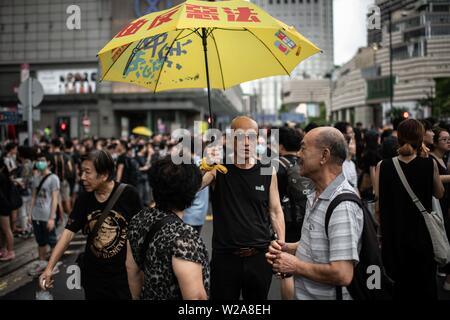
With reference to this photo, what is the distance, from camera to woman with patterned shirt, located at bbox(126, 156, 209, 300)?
2.35 metres

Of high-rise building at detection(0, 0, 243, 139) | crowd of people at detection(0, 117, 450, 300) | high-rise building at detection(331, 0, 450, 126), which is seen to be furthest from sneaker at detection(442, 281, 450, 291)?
high-rise building at detection(331, 0, 450, 126)

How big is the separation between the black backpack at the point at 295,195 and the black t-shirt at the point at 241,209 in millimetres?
809

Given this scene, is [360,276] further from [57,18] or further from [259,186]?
[57,18]

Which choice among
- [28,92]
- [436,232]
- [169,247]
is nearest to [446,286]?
[436,232]

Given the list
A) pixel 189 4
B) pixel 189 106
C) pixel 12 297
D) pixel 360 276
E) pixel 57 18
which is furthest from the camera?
pixel 189 106

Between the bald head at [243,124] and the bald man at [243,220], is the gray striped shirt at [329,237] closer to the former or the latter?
the bald man at [243,220]

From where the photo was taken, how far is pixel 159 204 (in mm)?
2568

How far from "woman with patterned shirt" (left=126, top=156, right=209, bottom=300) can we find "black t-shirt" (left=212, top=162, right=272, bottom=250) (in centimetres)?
127

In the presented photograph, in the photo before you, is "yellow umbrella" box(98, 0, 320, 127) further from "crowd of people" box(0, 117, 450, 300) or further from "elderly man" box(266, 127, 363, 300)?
"elderly man" box(266, 127, 363, 300)

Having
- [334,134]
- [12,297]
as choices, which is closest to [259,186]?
[334,134]

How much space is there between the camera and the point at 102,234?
3.61 meters

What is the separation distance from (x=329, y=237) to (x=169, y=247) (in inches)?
33.4
